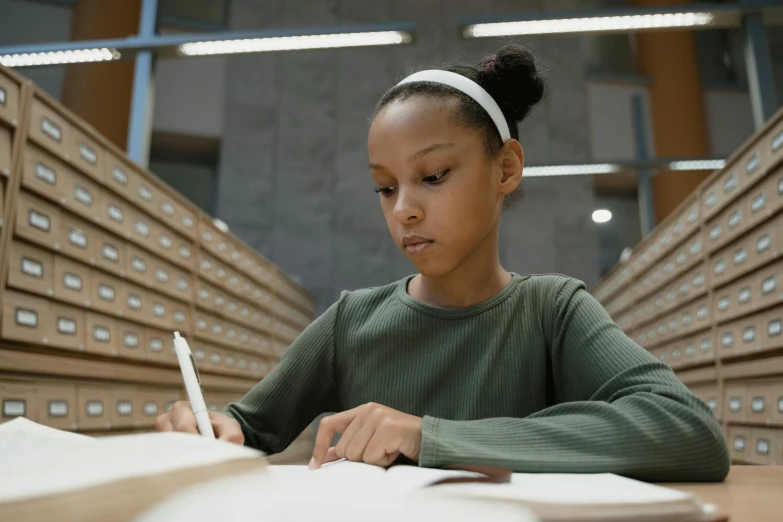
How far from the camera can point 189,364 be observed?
2.39 feet

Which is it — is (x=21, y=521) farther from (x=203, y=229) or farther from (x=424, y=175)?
(x=203, y=229)

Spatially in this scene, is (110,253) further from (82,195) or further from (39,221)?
(39,221)

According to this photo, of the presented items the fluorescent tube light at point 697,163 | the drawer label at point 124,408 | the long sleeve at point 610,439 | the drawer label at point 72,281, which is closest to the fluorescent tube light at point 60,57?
the drawer label at point 72,281

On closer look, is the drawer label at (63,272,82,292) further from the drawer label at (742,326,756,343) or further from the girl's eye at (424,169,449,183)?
the drawer label at (742,326,756,343)

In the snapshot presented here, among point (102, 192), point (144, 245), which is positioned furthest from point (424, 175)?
point (144, 245)

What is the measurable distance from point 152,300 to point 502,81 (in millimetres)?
1997

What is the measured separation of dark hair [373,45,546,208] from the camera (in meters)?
0.96

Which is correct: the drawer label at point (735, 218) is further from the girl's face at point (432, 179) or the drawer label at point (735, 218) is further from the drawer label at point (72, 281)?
the drawer label at point (72, 281)

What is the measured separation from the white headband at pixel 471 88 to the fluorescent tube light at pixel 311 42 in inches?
84.5

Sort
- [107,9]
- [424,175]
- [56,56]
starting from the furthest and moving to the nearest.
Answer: [107,9], [56,56], [424,175]

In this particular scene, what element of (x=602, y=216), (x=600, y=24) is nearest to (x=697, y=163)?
(x=602, y=216)

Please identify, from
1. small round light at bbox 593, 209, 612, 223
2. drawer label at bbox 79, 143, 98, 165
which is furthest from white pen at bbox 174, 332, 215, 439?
small round light at bbox 593, 209, 612, 223

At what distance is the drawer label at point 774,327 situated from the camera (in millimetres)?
2041

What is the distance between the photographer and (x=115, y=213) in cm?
227
